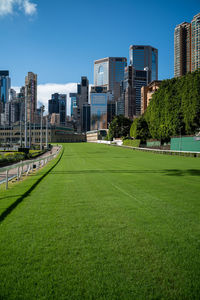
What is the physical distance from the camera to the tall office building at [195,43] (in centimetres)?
16645

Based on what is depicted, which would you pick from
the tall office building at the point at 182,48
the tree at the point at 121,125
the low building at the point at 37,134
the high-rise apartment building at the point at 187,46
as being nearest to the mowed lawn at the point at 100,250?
the tree at the point at 121,125

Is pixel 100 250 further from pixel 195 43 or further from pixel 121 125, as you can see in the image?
pixel 195 43

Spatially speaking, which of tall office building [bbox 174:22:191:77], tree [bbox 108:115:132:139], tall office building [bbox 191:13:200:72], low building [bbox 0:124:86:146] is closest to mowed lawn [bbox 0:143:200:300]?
tree [bbox 108:115:132:139]

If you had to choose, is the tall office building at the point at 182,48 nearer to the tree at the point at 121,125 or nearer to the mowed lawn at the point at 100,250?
the tree at the point at 121,125

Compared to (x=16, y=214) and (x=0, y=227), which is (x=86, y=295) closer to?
(x=0, y=227)

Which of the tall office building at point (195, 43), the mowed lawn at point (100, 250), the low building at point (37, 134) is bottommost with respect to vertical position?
the mowed lawn at point (100, 250)

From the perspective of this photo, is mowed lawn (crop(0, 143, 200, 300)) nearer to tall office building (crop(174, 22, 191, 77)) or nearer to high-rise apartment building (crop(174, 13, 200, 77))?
high-rise apartment building (crop(174, 13, 200, 77))

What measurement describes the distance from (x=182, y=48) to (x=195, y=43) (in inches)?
591

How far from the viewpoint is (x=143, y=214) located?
599cm

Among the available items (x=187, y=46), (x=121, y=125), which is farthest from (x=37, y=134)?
(x=187, y=46)

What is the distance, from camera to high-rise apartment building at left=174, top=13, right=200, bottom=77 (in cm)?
16888

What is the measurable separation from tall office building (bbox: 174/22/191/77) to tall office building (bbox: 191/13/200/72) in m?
7.04

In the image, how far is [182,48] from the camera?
18550 centimetres

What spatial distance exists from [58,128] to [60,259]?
174180 millimetres
